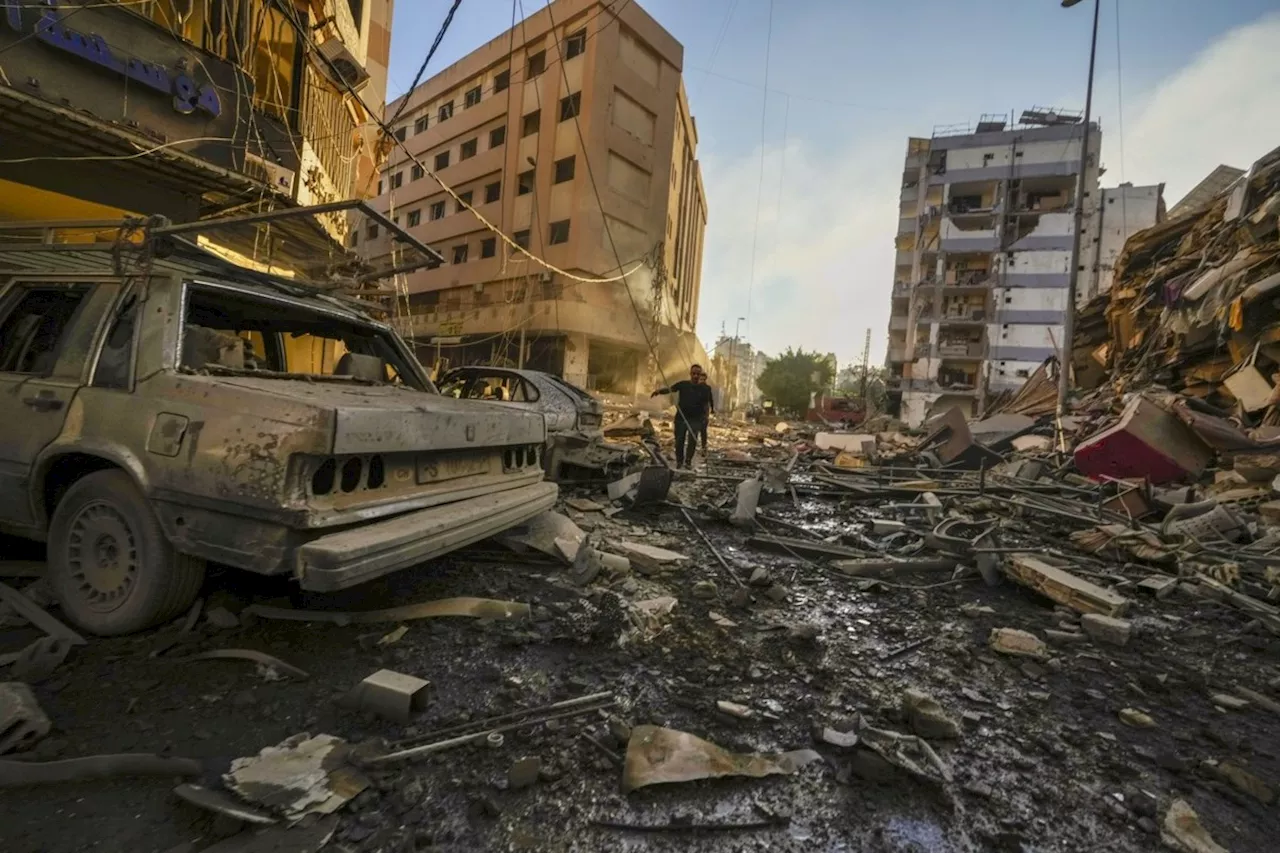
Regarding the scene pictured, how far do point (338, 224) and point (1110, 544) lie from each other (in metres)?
13.3

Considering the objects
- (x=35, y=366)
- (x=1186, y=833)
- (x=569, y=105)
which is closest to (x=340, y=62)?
(x=35, y=366)

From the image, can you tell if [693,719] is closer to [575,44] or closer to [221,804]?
[221,804]

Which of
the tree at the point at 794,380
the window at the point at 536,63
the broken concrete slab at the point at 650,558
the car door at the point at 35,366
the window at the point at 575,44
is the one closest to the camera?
the car door at the point at 35,366

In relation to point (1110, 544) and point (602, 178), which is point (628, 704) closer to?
point (1110, 544)

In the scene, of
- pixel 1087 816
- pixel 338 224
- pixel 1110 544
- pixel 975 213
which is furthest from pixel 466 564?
pixel 975 213

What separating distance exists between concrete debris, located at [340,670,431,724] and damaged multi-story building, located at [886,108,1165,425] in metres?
39.7

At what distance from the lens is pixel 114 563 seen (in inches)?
95.1

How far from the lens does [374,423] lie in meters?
2.28

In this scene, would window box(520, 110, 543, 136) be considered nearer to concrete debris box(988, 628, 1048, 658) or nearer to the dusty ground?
the dusty ground

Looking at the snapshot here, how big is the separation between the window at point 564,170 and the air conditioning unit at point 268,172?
55.9 feet

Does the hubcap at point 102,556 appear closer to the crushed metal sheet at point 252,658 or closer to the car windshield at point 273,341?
the crushed metal sheet at point 252,658

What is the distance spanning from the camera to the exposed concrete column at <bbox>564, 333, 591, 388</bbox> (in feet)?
73.0

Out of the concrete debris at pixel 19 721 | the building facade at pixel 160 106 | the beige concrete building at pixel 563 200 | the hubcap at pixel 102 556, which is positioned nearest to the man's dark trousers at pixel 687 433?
the building facade at pixel 160 106

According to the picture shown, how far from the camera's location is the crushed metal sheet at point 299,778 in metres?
1.51
